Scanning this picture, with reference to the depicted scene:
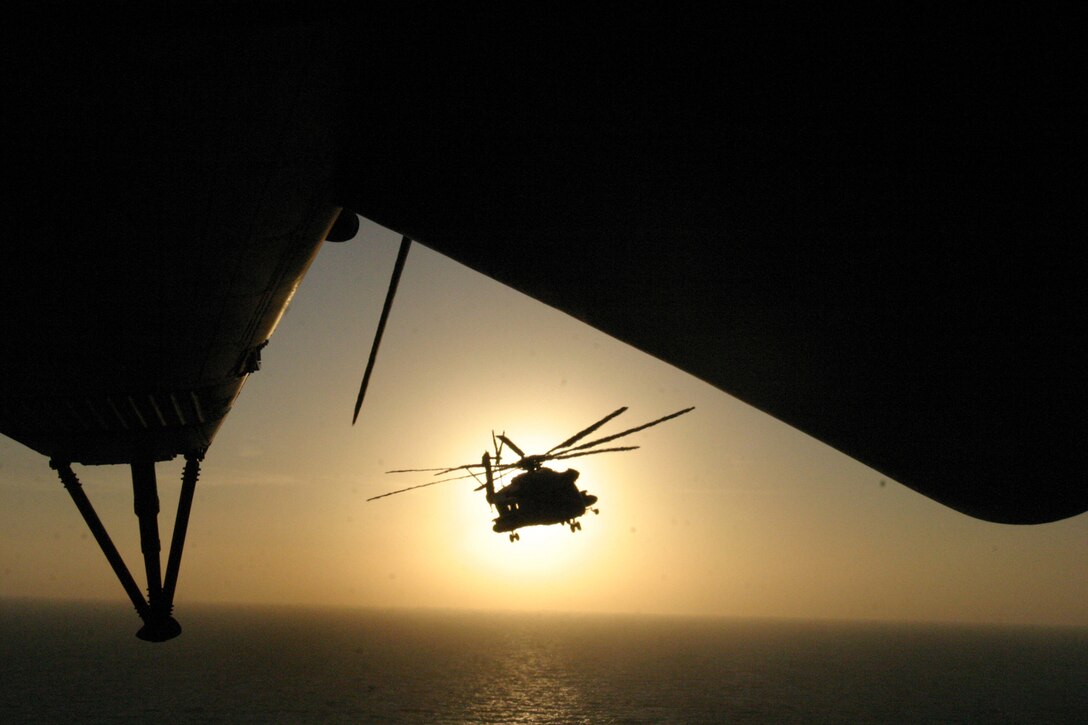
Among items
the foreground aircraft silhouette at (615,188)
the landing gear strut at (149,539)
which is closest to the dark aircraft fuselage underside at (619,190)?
the foreground aircraft silhouette at (615,188)

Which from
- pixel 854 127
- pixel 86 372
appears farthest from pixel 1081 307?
pixel 86 372

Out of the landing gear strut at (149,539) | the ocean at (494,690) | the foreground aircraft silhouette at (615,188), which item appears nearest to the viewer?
the foreground aircraft silhouette at (615,188)

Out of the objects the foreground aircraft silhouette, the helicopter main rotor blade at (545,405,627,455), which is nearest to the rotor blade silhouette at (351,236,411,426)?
the foreground aircraft silhouette

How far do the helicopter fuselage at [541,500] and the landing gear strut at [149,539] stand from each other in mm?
5552

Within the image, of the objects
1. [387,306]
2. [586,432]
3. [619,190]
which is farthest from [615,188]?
[586,432]

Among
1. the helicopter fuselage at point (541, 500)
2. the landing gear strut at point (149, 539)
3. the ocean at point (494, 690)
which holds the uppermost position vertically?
the helicopter fuselage at point (541, 500)

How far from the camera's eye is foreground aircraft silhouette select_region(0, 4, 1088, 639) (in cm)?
256

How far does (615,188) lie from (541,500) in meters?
9.05

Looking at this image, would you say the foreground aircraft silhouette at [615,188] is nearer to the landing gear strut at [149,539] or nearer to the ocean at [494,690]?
the landing gear strut at [149,539]

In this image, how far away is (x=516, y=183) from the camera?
3.87m

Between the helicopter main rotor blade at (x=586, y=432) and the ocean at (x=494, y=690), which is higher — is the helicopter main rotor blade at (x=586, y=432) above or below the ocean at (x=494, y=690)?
above

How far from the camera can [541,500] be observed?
11984 mm

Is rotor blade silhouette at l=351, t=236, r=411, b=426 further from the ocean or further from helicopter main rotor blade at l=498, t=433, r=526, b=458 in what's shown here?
the ocean

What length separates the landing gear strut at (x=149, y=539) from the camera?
29.3 ft
